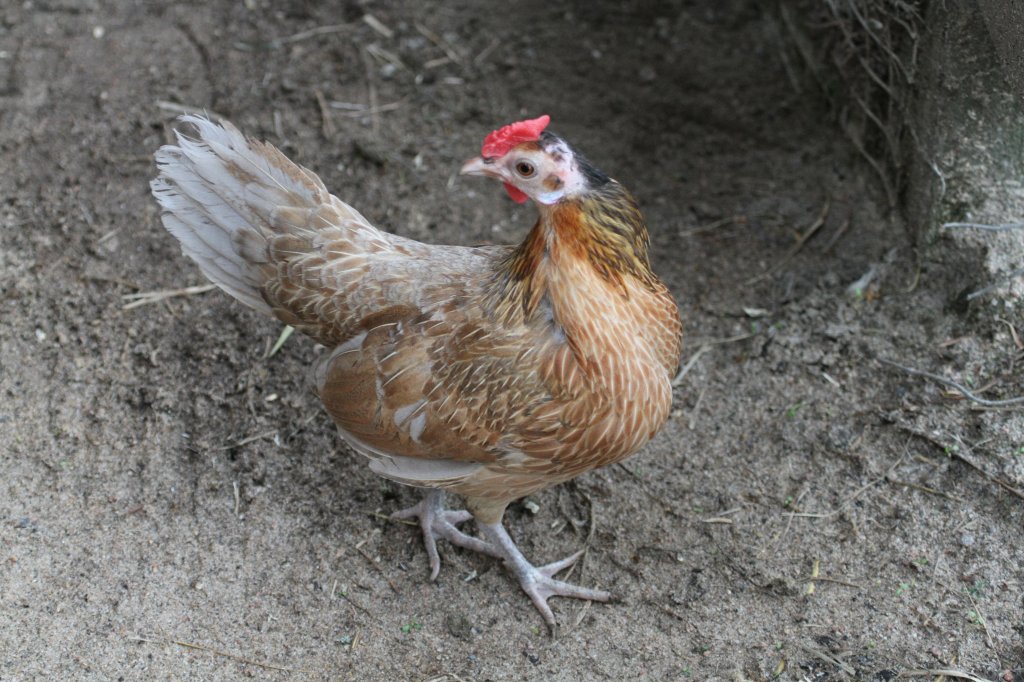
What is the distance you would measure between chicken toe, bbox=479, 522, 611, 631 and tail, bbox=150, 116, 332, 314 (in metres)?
1.39

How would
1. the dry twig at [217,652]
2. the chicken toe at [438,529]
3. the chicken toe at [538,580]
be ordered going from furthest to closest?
the chicken toe at [438,529], the chicken toe at [538,580], the dry twig at [217,652]

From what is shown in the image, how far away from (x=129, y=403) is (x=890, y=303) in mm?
3595

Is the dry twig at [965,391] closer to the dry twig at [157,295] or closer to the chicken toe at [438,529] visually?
the chicken toe at [438,529]

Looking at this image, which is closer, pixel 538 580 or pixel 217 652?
pixel 217 652

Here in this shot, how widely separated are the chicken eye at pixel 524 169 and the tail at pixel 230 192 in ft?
3.05

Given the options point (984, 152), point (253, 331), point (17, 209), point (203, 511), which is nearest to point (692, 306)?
point (984, 152)

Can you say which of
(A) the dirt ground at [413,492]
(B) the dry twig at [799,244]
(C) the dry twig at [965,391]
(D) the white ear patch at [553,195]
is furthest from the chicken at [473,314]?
(B) the dry twig at [799,244]

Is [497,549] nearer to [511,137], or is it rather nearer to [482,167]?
[482,167]

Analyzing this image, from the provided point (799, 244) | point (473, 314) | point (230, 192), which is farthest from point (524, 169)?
point (799, 244)

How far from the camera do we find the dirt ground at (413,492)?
136 inches

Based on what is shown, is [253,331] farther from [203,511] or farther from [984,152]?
[984,152]

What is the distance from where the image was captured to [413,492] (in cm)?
411

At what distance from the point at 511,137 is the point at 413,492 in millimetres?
1818

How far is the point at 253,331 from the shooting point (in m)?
4.47
